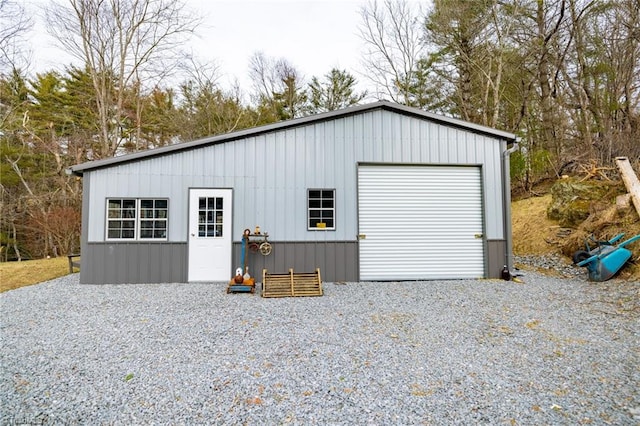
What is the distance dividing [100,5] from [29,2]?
271 cm

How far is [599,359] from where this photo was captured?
2863 mm

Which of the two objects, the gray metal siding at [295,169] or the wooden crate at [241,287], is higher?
the gray metal siding at [295,169]

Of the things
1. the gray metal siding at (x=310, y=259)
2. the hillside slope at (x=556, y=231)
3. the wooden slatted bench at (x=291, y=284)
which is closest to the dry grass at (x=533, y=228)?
the hillside slope at (x=556, y=231)

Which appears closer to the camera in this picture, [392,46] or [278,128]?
[278,128]

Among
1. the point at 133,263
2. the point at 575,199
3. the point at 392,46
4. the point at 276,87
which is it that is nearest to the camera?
the point at 133,263

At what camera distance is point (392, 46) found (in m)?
13.9

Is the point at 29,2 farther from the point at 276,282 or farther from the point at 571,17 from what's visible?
the point at 571,17

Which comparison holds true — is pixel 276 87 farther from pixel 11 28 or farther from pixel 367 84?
pixel 11 28

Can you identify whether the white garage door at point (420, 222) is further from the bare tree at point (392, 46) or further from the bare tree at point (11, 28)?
the bare tree at point (11, 28)

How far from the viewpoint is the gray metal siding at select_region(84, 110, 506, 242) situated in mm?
6398

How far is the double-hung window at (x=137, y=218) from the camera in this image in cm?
636

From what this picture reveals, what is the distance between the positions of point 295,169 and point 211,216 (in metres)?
2.00

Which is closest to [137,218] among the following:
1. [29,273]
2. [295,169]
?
[295,169]

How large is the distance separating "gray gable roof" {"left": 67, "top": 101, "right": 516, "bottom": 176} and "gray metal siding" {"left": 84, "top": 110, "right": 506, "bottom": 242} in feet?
0.32
